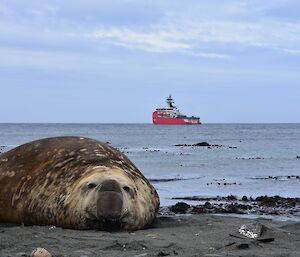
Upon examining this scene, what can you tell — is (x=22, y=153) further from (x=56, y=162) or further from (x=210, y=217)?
(x=210, y=217)

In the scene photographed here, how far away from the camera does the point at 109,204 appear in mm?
7332

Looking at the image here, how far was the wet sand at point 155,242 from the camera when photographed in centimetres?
590

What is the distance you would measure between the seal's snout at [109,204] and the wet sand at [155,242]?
208mm

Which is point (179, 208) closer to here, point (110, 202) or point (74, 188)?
point (74, 188)

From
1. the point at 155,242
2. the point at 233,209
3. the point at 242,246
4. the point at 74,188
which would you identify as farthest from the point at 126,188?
the point at 233,209

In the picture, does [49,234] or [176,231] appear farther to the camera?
[176,231]

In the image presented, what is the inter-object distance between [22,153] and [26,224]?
3.52 ft

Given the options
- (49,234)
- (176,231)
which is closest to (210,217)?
(176,231)

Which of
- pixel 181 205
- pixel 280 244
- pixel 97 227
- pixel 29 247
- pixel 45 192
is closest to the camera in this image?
pixel 29 247

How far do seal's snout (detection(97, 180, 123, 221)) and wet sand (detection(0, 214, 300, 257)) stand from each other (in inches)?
8.2

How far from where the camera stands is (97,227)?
24.6ft

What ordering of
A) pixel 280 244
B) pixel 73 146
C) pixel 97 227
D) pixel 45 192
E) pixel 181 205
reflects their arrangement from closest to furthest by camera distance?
1. pixel 280 244
2. pixel 97 227
3. pixel 45 192
4. pixel 73 146
5. pixel 181 205

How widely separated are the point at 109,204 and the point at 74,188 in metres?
0.76

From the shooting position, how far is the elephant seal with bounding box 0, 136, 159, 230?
7.48m
